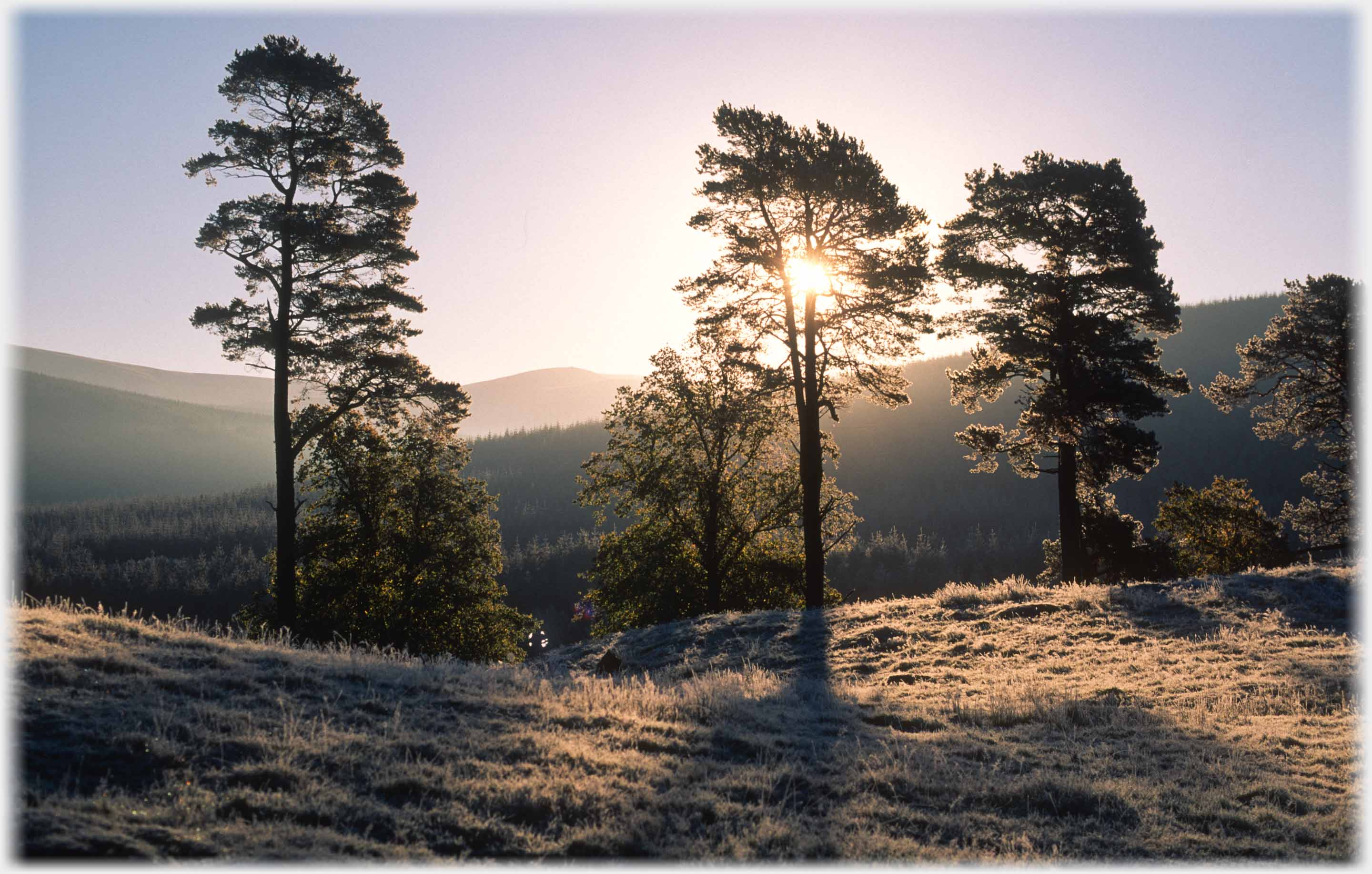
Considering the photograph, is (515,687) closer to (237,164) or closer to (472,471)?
(237,164)

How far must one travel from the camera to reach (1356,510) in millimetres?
28609

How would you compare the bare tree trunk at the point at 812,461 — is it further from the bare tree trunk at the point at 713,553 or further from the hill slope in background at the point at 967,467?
the hill slope in background at the point at 967,467

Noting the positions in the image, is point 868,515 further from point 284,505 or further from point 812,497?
point 284,505

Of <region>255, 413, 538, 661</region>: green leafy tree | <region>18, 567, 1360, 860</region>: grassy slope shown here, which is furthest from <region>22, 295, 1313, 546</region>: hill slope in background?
<region>18, 567, 1360, 860</region>: grassy slope

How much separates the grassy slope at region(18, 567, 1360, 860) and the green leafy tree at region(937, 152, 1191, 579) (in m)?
11.2

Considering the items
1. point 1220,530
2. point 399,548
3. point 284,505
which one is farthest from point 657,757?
point 1220,530

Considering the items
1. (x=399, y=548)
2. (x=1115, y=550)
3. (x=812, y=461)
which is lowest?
(x=1115, y=550)

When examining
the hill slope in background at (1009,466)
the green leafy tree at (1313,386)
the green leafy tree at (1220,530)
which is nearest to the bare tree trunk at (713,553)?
the green leafy tree at (1313,386)

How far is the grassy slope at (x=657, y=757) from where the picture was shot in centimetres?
558

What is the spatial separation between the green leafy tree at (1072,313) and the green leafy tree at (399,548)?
19.6 m

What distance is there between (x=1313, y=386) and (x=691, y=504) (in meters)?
24.5

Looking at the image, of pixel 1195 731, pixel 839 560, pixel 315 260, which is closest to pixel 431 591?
pixel 315 260

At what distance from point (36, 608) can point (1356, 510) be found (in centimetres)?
3851

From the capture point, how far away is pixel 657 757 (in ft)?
24.9
